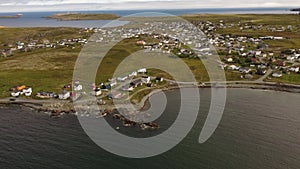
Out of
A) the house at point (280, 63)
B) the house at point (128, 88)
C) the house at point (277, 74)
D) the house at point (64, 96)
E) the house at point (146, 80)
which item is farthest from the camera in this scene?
the house at point (280, 63)

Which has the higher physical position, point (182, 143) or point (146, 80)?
point (146, 80)

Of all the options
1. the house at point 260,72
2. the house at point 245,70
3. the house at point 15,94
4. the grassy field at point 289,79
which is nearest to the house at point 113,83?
the house at point 15,94

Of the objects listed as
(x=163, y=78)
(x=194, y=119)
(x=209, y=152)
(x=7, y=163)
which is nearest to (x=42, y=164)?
(x=7, y=163)

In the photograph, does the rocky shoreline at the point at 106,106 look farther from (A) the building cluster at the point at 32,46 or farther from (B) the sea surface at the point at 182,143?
(A) the building cluster at the point at 32,46

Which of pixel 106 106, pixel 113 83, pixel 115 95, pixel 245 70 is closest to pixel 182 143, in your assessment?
pixel 106 106

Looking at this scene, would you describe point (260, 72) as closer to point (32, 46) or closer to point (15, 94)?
point (15, 94)

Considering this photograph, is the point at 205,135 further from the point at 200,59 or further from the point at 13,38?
the point at 13,38

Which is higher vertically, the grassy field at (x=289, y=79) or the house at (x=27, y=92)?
the grassy field at (x=289, y=79)

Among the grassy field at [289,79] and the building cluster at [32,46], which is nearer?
the grassy field at [289,79]

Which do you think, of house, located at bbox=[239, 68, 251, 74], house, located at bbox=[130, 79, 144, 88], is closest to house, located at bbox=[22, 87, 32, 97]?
house, located at bbox=[130, 79, 144, 88]
